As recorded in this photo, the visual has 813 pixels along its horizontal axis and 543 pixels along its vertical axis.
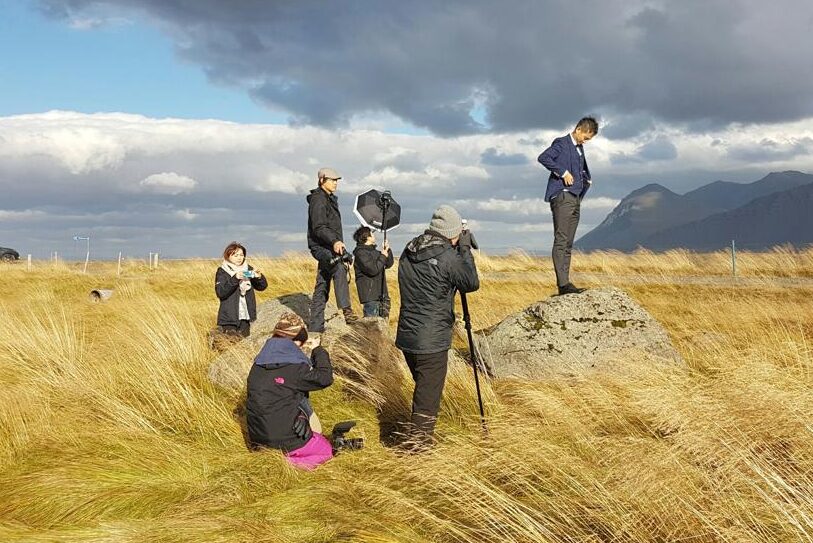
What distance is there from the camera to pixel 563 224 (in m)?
7.60

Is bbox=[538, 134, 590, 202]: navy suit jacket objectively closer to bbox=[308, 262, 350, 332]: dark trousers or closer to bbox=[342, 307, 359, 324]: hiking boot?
bbox=[308, 262, 350, 332]: dark trousers

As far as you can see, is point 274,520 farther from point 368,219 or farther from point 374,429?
point 368,219

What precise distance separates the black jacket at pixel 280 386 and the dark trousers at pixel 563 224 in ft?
11.8

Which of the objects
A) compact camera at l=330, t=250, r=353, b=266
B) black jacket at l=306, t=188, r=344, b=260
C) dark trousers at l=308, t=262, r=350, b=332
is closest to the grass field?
dark trousers at l=308, t=262, r=350, b=332

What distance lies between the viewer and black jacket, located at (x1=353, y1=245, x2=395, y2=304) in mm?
8719

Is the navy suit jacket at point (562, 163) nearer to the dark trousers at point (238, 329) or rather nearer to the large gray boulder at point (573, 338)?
the large gray boulder at point (573, 338)

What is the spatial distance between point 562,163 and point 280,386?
4.19 m

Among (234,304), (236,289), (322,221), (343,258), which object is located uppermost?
(322,221)

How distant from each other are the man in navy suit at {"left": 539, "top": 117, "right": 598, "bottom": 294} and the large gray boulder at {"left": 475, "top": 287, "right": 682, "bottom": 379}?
0.44m

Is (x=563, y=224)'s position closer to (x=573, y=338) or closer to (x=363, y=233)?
(x=573, y=338)

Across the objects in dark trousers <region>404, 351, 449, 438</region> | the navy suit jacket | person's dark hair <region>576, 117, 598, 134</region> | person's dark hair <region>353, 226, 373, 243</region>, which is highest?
person's dark hair <region>576, 117, 598, 134</region>

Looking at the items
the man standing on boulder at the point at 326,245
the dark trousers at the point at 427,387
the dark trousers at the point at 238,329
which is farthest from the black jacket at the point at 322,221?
the dark trousers at the point at 427,387

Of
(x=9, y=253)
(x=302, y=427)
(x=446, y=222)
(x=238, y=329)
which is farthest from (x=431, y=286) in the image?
(x=9, y=253)

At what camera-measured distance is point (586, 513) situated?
3537 millimetres
